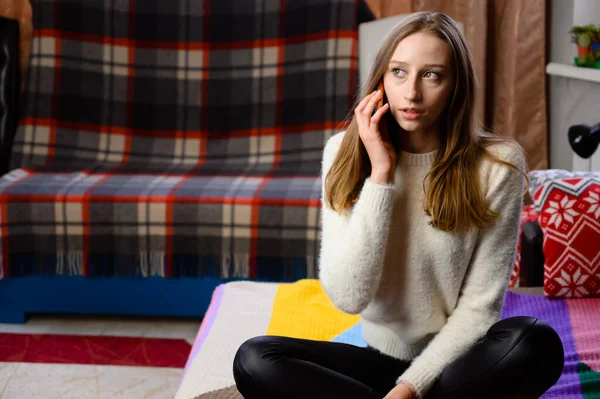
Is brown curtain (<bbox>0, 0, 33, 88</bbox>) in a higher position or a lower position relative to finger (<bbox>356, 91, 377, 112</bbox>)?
higher

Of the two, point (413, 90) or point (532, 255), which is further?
point (532, 255)

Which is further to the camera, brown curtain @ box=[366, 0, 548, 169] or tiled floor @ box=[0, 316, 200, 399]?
brown curtain @ box=[366, 0, 548, 169]

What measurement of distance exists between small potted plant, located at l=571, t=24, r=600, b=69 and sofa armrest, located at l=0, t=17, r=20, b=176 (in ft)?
7.17

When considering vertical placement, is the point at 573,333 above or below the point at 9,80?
below

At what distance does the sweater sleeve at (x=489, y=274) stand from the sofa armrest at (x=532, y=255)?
0.62m

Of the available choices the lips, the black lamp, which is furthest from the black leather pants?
the black lamp

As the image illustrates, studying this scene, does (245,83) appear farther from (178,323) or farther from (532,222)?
(532,222)

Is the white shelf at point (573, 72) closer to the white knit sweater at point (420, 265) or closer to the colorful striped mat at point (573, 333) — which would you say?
the colorful striped mat at point (573, 333)

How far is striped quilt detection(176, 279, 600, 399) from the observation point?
1.49 meters

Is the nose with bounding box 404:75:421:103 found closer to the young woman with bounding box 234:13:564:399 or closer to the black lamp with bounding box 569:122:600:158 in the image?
the young woman with bounding box 234:13:564:399

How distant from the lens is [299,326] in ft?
5.65

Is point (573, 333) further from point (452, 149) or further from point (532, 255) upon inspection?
point (452, 149)

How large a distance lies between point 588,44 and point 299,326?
4.91 feet

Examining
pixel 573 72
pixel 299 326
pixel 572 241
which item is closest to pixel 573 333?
pixel 572 241
